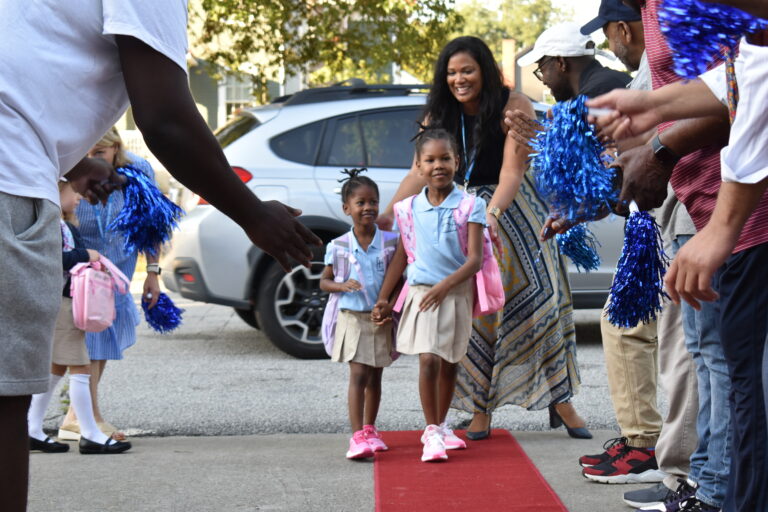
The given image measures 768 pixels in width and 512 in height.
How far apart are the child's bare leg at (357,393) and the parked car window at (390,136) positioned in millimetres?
3241

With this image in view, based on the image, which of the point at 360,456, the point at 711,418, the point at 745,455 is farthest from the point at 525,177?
the point at 745,455

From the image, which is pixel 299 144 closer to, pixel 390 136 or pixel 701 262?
pixel 390 136

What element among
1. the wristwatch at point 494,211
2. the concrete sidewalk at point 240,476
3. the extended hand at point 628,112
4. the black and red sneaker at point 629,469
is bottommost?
the concrete sidewalk at point 240,476

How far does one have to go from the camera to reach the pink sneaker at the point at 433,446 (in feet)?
17.5

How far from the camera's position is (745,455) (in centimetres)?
298

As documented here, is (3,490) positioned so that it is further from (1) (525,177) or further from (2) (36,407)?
(1) (525,177)

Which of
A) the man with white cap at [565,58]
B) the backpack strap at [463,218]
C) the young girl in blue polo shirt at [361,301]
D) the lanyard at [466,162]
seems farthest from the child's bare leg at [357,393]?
the man with white cap at [565,58]

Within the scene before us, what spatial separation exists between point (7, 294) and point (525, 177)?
13.2 feet

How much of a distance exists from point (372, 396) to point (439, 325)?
1.68 feet

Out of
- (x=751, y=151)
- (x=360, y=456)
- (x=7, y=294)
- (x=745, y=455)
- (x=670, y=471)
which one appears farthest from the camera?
(x=360, y=456)

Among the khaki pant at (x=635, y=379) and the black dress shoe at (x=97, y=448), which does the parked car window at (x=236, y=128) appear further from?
the khaki pant at (x=635, y=379)

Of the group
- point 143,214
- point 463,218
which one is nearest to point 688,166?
point 463,218

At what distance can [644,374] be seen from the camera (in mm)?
4848

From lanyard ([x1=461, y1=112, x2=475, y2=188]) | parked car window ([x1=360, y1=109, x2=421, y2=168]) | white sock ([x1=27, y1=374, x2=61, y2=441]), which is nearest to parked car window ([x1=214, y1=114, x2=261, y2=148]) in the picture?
parked car window ([x1=360, y1=109, x2=421, y2=168])
